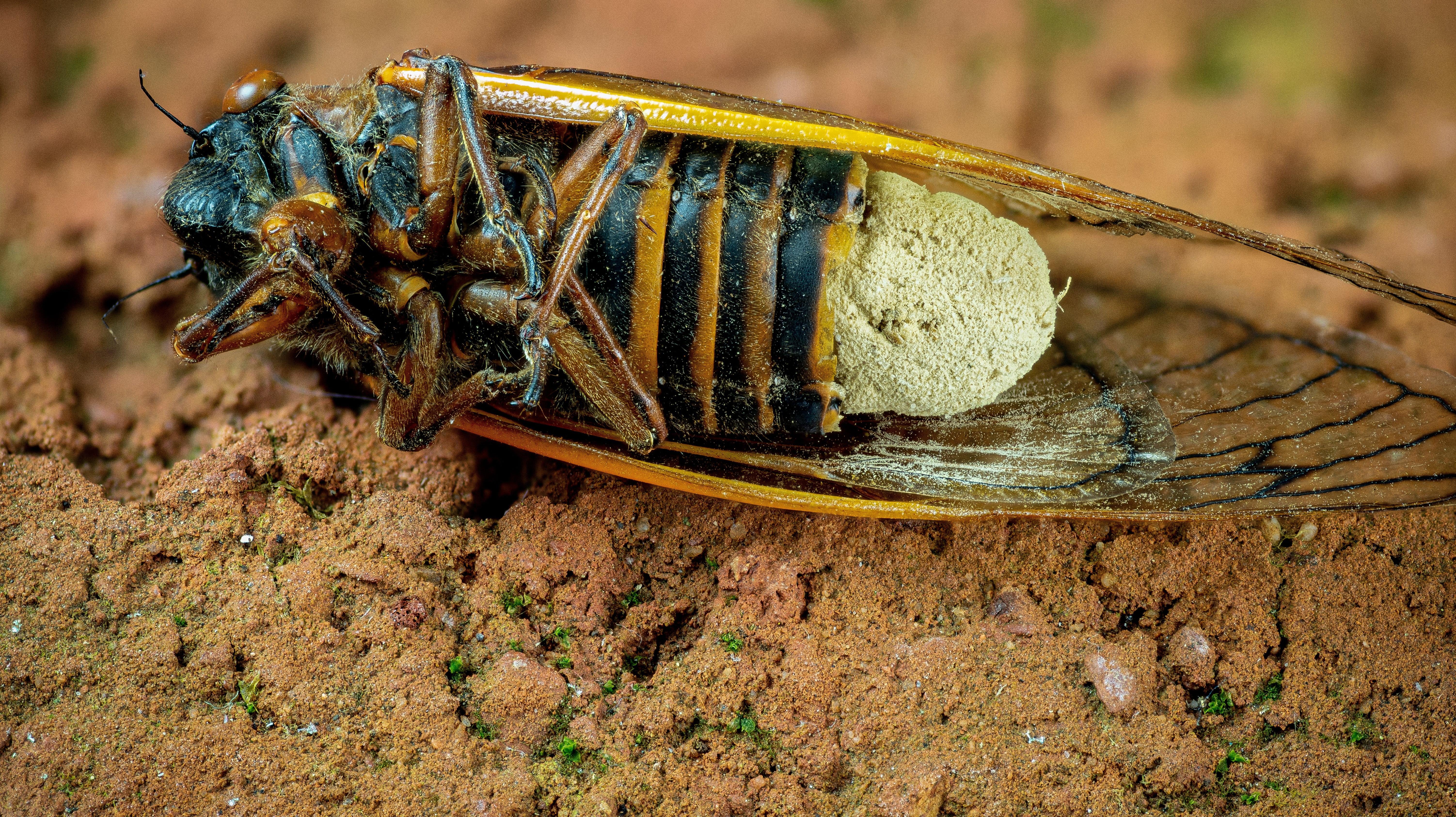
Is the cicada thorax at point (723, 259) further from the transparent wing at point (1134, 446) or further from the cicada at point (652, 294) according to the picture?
the transparent wing at point (1134, 446)

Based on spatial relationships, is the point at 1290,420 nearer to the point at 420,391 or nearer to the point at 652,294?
the point at 652,294

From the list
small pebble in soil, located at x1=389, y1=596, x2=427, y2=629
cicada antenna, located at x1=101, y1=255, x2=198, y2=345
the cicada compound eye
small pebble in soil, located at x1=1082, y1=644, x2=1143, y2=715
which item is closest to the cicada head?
the cicada compound eye

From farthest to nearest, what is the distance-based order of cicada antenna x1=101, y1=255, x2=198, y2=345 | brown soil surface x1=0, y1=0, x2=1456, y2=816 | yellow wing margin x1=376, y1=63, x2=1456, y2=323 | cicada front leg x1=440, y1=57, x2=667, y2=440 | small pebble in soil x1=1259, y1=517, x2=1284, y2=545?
cicada antenna x1=101, y1=255, x2=198, y2=345
small pebble in soil x1=1259, y1=517, x2=1284, y2=545
yellow wing margin x1=376, y1=63, x2=1456, y2=323
cicada front leg x1=440, y1=57, x2=667, y2=440
brown soil surface x1=0, y1=0, x2=1456, y2=816

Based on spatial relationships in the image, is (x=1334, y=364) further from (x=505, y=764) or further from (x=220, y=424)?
(x=220, y=424)

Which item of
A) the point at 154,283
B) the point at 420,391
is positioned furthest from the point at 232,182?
the point at 420,391

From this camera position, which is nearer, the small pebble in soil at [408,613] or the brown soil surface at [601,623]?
the brown soil surface at [601,623]

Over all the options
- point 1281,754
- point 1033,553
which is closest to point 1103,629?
point 1033,553

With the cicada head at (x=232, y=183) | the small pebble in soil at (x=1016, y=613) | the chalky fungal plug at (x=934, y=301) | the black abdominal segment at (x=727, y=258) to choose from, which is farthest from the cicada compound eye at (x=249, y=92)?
the small pebble in soil at (x=1016, y=613)

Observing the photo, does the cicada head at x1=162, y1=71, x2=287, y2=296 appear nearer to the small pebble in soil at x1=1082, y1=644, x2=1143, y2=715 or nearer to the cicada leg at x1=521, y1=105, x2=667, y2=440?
the cicada leg at x1=521, y1=105, x2=667, y2=440
